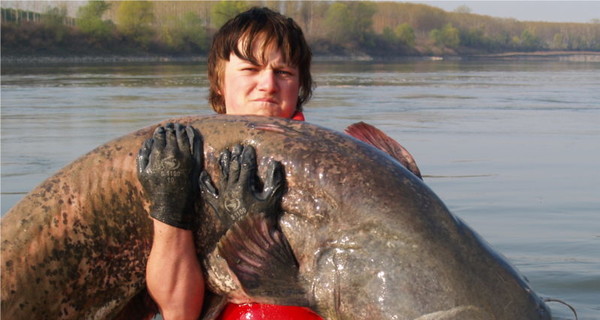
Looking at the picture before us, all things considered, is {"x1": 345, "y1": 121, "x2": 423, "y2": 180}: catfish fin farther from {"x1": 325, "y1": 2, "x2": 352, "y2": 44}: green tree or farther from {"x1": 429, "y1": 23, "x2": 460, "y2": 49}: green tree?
{"x1": 429, "y1": 23, "x2": 460, "y2": 49}: green tree

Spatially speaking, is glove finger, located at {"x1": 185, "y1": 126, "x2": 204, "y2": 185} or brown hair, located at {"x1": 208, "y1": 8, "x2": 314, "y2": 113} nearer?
glove finger, located at {"x1": 185, "y1": 126, "x2": 204, "y2": 185}

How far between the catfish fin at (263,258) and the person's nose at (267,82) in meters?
0.68

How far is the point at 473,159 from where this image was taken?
9.94 metres

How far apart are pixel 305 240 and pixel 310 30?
94688 mm

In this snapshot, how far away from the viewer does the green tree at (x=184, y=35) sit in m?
72.0

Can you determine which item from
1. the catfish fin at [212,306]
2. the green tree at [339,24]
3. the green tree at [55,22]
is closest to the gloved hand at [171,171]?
the catfish fin at [212,306]

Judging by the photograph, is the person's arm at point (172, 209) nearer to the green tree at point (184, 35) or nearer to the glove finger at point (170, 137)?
the glove finger at point (170, 137)

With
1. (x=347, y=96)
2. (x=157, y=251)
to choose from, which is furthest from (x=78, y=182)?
(x=347, y=96)

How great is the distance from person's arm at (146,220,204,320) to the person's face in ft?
2.05

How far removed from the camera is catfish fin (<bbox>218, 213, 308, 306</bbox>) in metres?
2.57

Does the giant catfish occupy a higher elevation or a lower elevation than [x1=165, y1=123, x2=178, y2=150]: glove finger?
lower

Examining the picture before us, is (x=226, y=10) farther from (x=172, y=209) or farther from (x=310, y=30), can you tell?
(x=172, y=209)

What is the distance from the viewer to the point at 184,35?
245 ft

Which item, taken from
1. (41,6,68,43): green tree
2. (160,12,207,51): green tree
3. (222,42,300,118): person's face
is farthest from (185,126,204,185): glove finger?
(160,12,207,51): green tree
